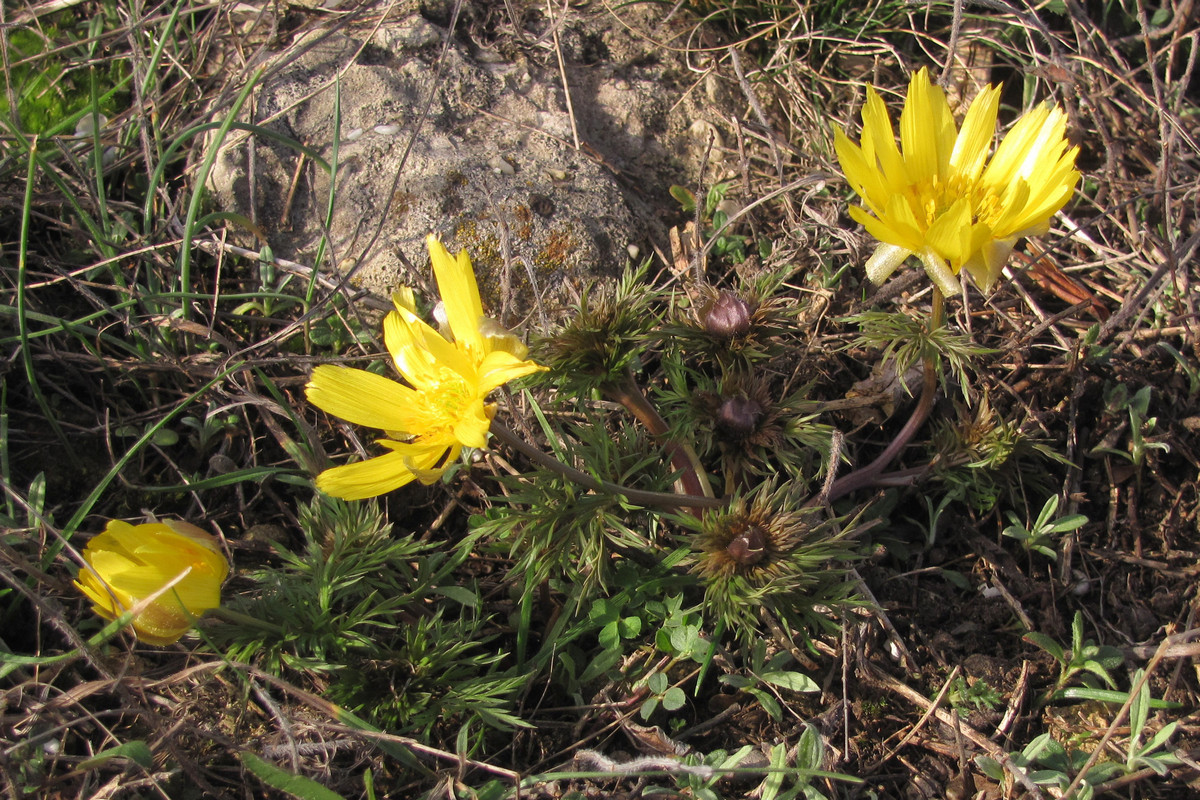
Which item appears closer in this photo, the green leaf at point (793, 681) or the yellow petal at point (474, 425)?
the yellow petal at point (474, 425)

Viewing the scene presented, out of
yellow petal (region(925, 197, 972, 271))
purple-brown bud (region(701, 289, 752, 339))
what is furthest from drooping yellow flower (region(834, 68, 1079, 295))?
purple-brown bud (region(701, 289, 752, 339))

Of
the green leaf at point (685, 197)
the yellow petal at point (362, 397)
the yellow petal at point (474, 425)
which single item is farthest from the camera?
the green leaf at point (685, 197)

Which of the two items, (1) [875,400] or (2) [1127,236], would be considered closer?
(1) [875,400]

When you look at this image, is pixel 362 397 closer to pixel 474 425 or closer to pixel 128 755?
pixel 474 425

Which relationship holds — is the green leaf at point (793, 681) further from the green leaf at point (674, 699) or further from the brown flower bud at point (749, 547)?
the brown flower bud at point (749, 547)

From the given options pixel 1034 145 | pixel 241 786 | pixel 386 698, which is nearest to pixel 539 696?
pixel 386 698

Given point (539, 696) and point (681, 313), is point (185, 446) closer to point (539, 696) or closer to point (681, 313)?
point (539, 696)

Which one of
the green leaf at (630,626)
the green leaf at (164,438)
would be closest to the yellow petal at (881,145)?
the green leaf at (630,626)
